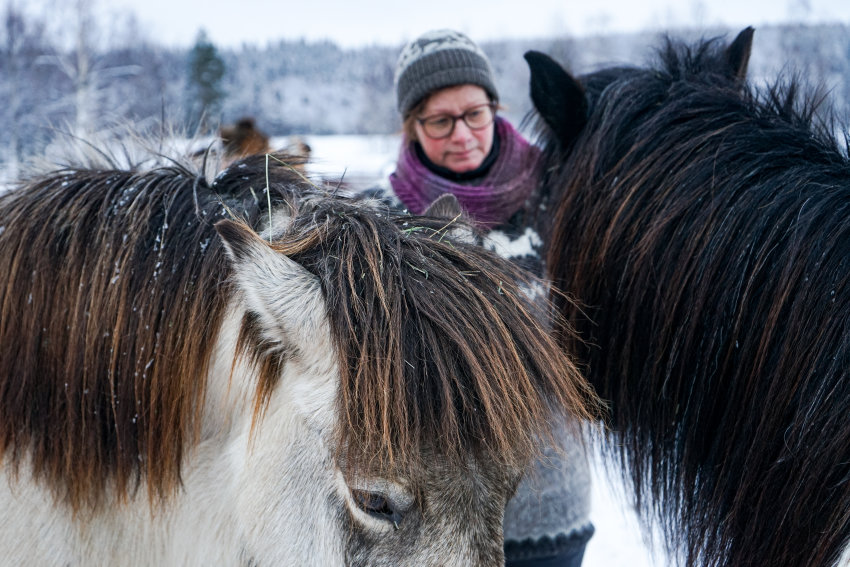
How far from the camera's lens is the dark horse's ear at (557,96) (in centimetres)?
203

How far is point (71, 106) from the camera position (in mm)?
24094

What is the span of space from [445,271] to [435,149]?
4.77 ft

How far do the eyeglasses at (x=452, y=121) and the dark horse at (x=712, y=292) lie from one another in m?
0.66

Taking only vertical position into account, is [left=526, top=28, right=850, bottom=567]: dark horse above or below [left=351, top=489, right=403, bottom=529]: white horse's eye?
above

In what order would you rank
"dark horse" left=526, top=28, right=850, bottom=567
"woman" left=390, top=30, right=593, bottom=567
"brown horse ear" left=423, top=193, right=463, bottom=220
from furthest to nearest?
1. "woman" left=390, top=30, right=593, bottom=567
2. "brown horse ear" left=423, top=193, right=463, bottom=220
3. "dark horse" left=526, top=28, right=850, bottom=567

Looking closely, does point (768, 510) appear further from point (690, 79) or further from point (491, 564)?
point (690, 79)

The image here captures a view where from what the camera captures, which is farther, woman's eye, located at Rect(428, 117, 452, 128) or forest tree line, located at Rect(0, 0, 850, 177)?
woman's eye, located at Rect(428, 117, 452, 128)

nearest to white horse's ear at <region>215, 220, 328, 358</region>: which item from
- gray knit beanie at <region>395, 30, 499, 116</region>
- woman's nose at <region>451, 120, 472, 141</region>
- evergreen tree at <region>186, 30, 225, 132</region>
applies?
woman's nose at <region>451, 120, 472, 141</region>

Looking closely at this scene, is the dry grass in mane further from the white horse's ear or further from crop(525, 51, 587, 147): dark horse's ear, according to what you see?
crop(525, 51, 587, 147): dark horse's ear

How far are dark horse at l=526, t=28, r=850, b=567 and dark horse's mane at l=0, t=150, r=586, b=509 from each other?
31 centimetres

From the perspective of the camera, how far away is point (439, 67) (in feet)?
8.93

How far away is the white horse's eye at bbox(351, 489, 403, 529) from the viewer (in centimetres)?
130

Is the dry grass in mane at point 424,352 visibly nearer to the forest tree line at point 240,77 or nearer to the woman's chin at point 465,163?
the forest tree line at point 240,77

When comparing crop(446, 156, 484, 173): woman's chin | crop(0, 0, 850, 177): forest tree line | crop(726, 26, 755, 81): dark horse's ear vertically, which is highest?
Result: crop(0, 0, 850, 177): forest tree line
